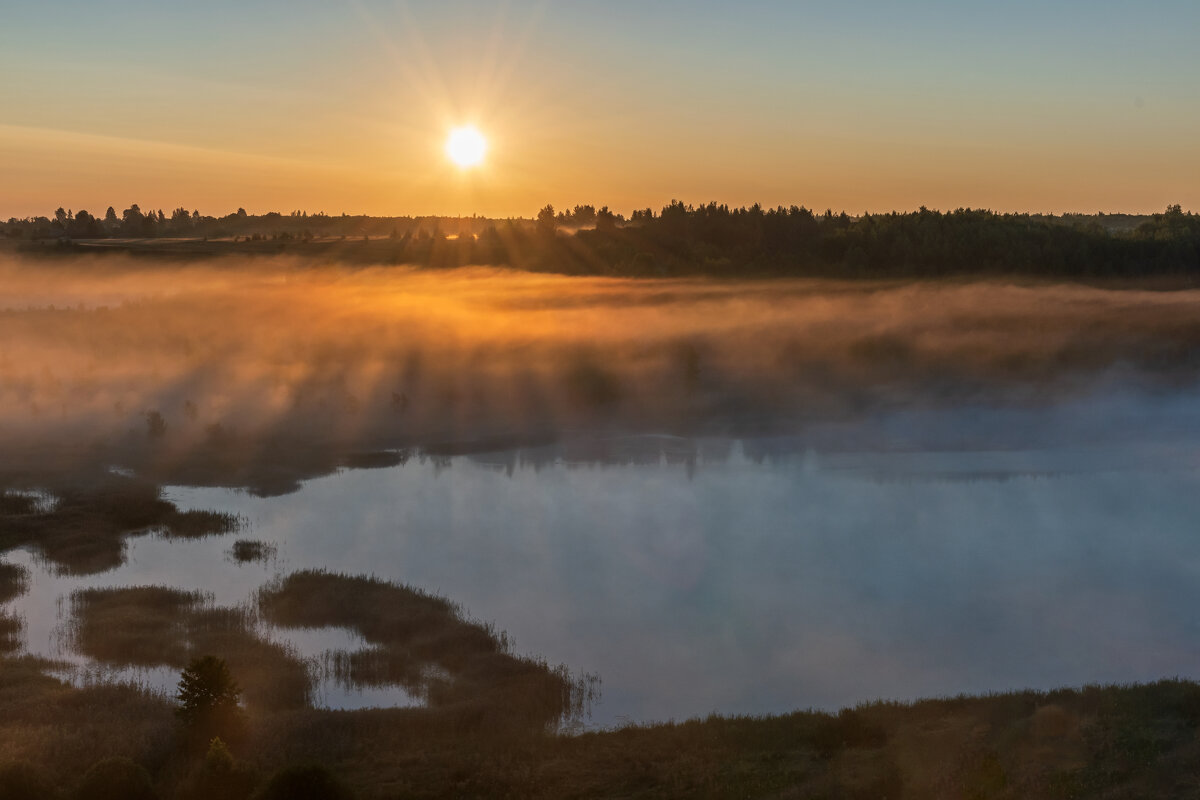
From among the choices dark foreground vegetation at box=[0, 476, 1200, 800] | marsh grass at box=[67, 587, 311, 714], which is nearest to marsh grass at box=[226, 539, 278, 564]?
marsh grass at box=[67, 587, 311, 714]

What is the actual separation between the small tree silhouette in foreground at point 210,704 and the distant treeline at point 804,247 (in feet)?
347

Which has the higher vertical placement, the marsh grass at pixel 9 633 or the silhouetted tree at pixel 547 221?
the silhouetted tree at pixel 547 221

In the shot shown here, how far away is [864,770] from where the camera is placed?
1967 centimetres

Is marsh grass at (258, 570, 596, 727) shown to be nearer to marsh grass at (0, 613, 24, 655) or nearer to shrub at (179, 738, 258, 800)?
shrub at (179, 738, 258, 800)

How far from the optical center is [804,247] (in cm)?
12719

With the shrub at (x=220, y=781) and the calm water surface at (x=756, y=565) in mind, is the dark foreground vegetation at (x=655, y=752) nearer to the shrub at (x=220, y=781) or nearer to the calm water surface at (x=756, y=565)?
the shrub at (x=220, y=781)

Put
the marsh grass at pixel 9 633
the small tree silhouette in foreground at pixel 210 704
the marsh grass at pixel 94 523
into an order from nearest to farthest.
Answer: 1. the small tree silhouette in foreground at pixel 210 704
2. the marsh grass at pixel 9 633
3. the marsh grass at pixel 94 523

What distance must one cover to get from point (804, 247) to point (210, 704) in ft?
370

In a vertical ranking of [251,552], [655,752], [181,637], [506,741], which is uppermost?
[655,752]

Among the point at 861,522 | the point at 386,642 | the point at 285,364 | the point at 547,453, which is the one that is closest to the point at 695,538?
the point at 861,522

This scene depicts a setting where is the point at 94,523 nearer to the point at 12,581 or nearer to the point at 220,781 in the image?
the point at 12,581

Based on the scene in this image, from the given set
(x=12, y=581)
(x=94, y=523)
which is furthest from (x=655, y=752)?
(x=94, y=523)

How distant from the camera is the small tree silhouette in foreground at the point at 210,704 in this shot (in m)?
20.9

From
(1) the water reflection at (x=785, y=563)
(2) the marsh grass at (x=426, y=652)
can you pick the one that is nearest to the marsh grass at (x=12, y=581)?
(2) the marsh grass at (x=426, y=652)
